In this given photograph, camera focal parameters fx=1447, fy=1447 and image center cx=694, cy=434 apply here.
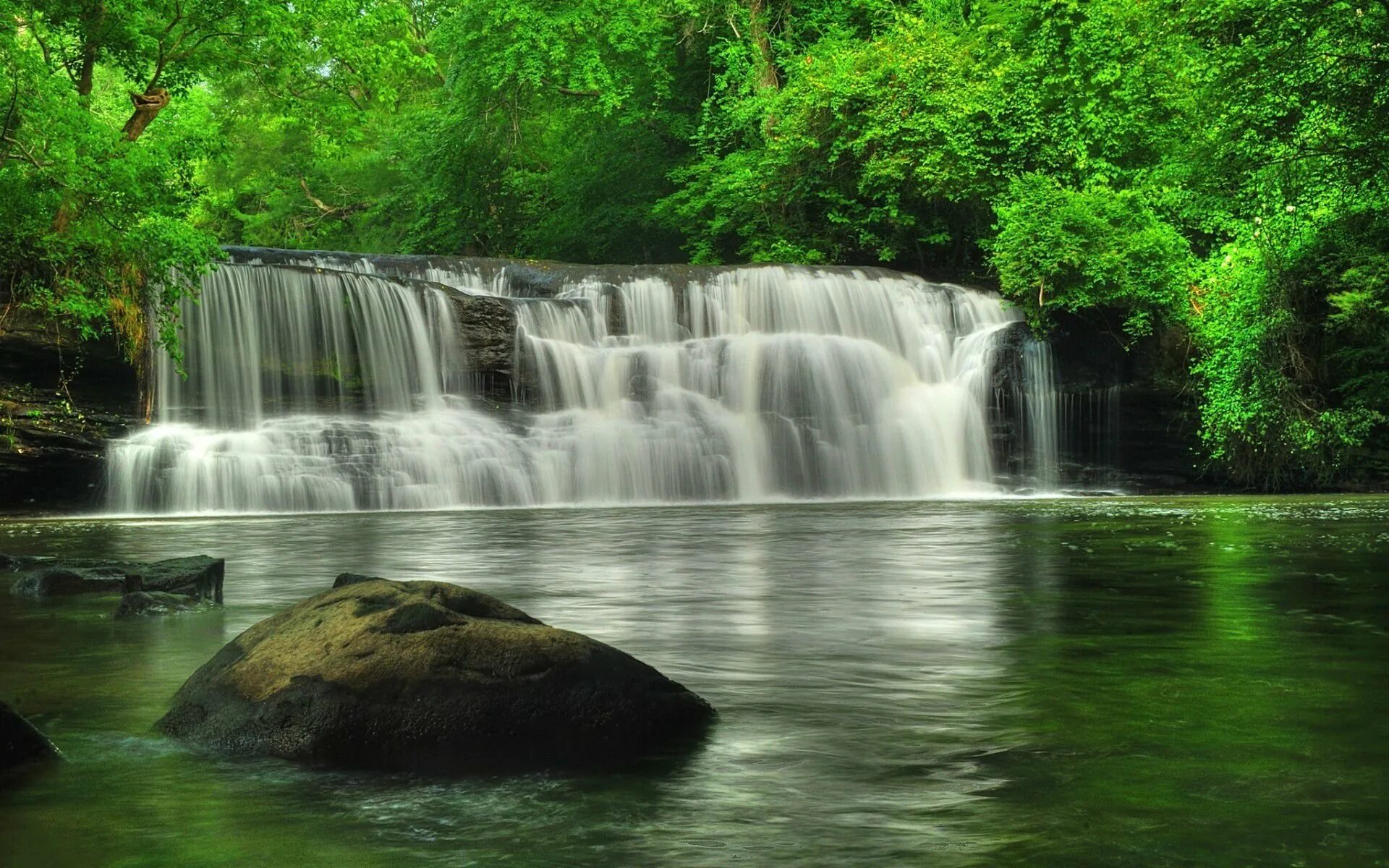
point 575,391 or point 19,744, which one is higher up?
point 575,391

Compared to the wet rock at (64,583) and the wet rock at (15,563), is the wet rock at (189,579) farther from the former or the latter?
the wet rock at (15,563)

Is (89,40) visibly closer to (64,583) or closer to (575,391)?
(575,391)

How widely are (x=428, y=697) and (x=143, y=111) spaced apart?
643 inches

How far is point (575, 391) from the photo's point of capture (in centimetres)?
2627

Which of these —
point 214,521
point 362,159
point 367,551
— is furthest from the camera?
point 362,159

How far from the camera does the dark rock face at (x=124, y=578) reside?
9.59 meters

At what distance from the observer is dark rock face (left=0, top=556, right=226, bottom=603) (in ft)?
31.4

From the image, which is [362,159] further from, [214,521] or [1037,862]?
[1037,862]

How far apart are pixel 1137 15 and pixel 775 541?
20534 mm

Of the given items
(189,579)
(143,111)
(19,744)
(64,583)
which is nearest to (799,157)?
(143,111)

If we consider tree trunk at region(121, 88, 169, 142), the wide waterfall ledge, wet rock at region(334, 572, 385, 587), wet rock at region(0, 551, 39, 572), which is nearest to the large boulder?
wet rock at region(334, 572, 385, 587)

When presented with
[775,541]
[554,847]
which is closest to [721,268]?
[775,541]

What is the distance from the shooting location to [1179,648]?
7320 mm

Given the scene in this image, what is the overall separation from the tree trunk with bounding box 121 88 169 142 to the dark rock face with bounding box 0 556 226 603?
9719 mm
